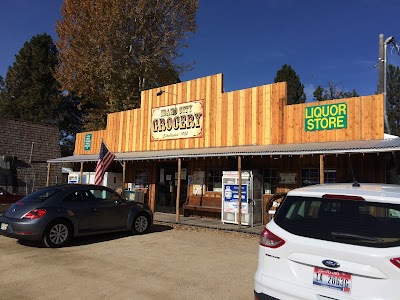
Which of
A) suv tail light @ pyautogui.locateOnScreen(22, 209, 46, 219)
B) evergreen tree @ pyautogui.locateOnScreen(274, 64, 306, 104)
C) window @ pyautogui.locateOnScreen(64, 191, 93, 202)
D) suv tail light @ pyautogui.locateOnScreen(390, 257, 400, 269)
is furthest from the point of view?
evergreen tree @ pyautogui.locateOnScreen(274, 64, 306, 104)

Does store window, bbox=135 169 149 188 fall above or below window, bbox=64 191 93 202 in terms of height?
above

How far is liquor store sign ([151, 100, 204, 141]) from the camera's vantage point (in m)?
15.3

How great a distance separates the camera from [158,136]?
55.4 feet

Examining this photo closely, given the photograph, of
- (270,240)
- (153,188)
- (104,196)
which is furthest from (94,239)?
(153,188)

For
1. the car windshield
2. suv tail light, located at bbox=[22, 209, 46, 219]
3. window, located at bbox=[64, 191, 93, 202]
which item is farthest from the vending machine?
suv tail light, located at bbox=[22, 209, 46, 219]

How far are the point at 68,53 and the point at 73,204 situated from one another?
21568mm

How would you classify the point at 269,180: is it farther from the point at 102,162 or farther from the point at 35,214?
the point at 35,214

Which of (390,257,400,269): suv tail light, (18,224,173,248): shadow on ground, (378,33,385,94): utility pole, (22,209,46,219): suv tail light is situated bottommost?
(18,224,173,248): shadow on ground

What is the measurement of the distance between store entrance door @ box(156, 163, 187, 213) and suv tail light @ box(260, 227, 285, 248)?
42.8 feet

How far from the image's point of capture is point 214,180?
14.9 meters

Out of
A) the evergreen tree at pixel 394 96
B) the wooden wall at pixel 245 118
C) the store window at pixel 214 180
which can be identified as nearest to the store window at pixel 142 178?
the wooden wall at pixel 245 118

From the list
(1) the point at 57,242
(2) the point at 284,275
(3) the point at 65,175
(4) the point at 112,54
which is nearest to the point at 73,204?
(1) the point at 57,242

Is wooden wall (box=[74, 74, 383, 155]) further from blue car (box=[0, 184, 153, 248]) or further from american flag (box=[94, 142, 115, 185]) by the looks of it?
blue car (box=[0, 184, 153, 248])

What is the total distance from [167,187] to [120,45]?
43.8ft
